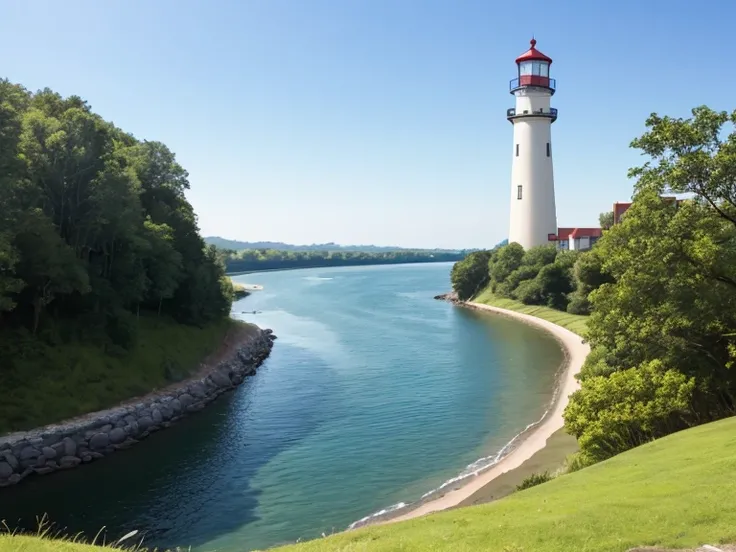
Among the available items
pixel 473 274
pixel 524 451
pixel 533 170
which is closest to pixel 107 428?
pixel 524 451

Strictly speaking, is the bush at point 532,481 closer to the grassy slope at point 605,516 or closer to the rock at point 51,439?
the grassy slope at point 605,516

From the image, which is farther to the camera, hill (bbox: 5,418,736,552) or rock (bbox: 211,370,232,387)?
rock (bbox: 211,370,232,387)

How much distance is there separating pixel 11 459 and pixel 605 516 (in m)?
22.7

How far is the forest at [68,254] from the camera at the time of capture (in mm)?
26828

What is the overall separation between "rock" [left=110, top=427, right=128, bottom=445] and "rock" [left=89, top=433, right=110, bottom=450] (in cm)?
32

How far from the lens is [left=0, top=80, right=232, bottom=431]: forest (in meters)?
26.8

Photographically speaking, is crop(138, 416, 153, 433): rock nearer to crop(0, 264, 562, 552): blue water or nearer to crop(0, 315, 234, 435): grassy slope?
crop(0, 264, 562, 552): blue water

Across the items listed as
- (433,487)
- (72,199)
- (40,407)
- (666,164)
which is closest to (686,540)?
(666,164)

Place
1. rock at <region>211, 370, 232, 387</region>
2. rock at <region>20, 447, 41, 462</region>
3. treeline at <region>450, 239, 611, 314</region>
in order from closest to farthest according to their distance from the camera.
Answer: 1. rock at <region>20, 447, 41, 462</region>
2. rock at <region>211, 370, 232, 387</region>
3. treeline at <region>450, 239, 611, 314</region>

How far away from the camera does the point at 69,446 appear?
25703 mm

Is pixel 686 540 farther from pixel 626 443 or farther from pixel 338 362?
pixel 338 362

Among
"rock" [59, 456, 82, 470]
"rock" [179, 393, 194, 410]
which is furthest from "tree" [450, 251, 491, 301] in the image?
"rock" [59, 456, 82, 470]

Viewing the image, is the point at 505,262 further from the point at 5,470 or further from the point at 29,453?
the point at 5,470

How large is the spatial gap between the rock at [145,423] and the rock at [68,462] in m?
4.21
